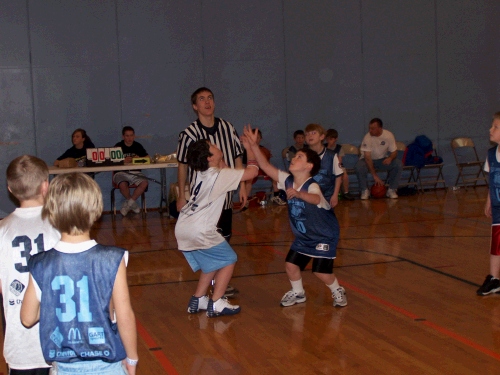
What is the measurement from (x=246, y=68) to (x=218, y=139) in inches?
293

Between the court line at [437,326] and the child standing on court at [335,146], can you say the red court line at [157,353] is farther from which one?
the child standing on court at [335,146]

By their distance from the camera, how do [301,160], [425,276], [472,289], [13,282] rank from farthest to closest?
[425,276], [472,289], [301,160], [13,282]

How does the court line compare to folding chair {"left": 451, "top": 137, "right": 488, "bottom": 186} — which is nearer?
the court line

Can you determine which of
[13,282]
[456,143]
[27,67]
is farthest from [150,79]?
[13,282]

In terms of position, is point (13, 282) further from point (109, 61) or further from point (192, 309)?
point (109, 61)

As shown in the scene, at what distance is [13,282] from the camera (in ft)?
9.05

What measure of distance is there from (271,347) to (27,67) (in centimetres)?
899

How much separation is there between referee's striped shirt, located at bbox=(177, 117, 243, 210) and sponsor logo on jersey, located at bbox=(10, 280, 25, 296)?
9.91 ft

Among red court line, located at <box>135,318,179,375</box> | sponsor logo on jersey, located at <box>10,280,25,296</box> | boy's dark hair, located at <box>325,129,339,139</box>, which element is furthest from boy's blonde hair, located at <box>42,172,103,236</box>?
boy's dark hair, located at <box>325,129,339,139</box>

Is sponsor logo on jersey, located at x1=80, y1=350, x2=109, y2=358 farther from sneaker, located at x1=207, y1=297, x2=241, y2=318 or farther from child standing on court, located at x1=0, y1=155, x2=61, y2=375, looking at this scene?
sneaker, located at x1=207, y1=297, x2=241, y2=318

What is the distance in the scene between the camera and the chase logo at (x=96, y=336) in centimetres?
230

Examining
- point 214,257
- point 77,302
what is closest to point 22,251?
point 77,302

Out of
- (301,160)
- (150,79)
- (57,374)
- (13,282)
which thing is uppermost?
(150,79)

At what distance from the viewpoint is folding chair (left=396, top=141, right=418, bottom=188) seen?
42.6 ft
